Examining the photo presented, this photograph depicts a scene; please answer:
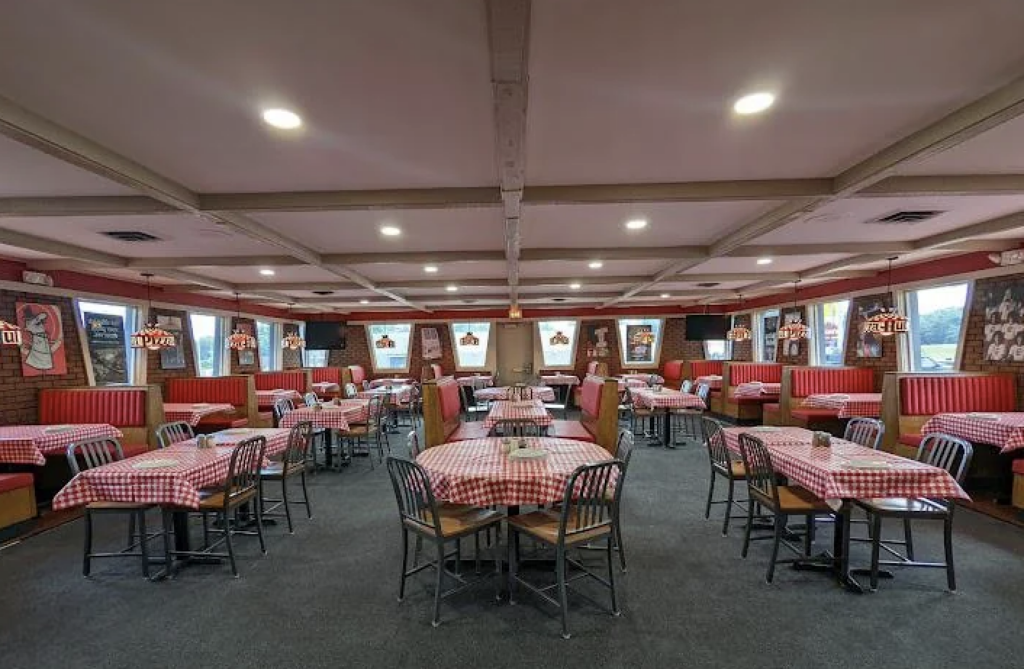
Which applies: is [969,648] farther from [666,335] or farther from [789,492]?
[666,335]

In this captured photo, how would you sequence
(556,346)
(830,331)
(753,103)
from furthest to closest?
(556,346) → (830,331) → (753,103)

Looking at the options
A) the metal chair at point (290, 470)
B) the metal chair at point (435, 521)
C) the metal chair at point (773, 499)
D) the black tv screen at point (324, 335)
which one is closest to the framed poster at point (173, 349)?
the black tv screen at point (324, 335)

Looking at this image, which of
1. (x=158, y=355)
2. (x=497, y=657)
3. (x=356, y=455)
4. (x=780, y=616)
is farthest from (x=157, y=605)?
(x=158, y=355)

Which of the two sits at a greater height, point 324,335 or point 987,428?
point 324,335

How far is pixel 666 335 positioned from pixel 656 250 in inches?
341

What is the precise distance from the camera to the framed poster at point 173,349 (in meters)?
8.75

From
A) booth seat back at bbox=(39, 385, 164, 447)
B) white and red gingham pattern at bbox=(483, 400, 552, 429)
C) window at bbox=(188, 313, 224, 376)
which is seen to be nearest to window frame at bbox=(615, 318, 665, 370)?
white and red gingham pattern at bbox=(483, 400, 552, 429)

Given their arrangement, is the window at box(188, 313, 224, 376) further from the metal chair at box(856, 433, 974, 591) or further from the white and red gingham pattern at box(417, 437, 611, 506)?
the metal chair at box(856, 433, 974, 591)

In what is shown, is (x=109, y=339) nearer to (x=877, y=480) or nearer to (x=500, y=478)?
(x=500, y=478)

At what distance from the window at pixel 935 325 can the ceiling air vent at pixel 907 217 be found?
9.31 feet

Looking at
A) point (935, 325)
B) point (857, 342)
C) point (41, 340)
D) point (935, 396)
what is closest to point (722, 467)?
point (935, 396)

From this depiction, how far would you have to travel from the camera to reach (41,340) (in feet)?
21.0

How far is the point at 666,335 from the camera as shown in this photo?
14.7m

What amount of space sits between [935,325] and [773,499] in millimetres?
6459
